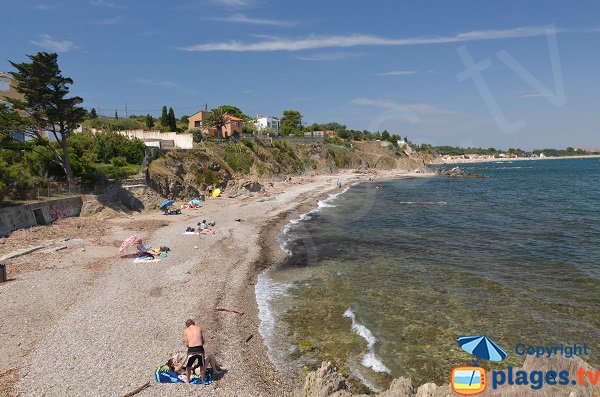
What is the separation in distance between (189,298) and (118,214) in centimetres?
2121

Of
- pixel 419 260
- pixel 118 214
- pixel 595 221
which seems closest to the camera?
pixel 419 260

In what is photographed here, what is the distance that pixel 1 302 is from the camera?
1573cm

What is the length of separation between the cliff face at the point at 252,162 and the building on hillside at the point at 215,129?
605 centimetres

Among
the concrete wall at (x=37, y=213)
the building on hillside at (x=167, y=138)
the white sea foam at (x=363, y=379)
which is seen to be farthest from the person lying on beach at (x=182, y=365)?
the building on hillside at (x=167, y=138)

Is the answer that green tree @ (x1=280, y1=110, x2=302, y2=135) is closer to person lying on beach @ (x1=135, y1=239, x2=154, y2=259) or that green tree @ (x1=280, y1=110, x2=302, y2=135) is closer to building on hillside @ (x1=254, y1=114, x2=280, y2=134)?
building on hillside @ (x1=254, y1=114, x2=280, y2=134)

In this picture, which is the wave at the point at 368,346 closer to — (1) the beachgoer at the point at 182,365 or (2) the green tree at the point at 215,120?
(1) the beachgoer at the point at 182,365

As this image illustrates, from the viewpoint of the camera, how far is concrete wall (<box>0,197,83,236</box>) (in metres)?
26.2

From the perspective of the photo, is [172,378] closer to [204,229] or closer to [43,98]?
[204,229]

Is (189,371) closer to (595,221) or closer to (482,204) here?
(595,221)

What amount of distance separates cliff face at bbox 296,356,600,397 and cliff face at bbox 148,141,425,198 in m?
38.7

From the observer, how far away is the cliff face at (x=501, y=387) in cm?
782

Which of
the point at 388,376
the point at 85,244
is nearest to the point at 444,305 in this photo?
the point at 388,376

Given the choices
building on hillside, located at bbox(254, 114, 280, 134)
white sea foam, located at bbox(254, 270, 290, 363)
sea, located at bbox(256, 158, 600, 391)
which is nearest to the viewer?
sea, located at bbox(256, 158, 600, 391)

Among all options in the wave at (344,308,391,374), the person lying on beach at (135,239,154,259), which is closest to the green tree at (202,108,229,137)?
the person lying on beach at (135,239,154,259)
